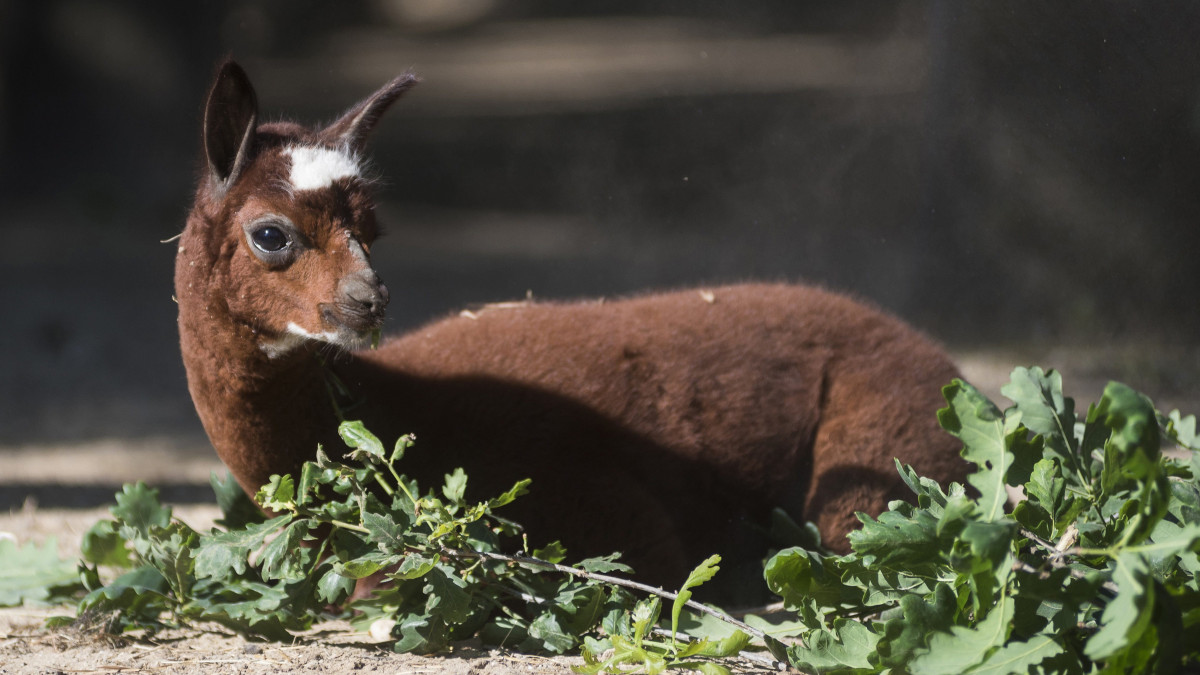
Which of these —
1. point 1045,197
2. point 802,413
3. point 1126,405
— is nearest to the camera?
point 1126,405

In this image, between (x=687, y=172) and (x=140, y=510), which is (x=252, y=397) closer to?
(x=140, y=510)

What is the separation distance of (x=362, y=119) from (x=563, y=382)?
2.87 feet

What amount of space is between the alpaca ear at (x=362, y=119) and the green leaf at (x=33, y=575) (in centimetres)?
138

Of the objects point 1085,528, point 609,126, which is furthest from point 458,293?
point 1085,528

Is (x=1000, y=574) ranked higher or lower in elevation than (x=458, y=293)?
lower

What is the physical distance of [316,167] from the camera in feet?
8.46

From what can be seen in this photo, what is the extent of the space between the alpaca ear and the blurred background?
0.64ft

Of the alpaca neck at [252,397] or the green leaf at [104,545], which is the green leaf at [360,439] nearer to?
the alpaca neck at [252,397]

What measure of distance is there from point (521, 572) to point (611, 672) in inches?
16.7

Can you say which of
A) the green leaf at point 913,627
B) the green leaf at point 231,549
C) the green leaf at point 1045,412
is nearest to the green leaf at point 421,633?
the green leaf at point 231,549

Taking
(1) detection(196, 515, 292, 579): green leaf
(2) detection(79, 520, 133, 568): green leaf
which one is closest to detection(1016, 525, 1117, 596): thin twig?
(1) detection(196, 515, 292, 579): green leaf

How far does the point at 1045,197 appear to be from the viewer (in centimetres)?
447

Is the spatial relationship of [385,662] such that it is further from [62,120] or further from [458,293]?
[62,120]

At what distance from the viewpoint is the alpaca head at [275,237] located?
2498 mm
